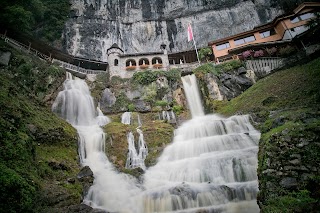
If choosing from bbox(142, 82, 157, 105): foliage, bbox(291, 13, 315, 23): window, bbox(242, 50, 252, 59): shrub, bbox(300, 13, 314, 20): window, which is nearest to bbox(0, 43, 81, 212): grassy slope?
bbox(142, 82, 157, 105): foliage

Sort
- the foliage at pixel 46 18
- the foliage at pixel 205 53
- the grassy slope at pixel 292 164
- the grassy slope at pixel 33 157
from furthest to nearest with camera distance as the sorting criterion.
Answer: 1. the foliage at pixel 205 53
2. the foliage at pixel 46 18
3. the grassy slope at pixel 33 157
4. the grassy slope at pixel 292 164

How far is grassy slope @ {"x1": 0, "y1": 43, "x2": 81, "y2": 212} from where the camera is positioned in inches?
360

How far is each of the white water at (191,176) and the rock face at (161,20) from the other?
1079 inches

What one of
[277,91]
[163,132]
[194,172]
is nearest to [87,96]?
[163,132]

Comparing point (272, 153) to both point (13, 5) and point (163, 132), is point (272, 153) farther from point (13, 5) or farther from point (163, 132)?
point (13, 5)

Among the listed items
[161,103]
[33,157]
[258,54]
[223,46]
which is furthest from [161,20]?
[33,157]

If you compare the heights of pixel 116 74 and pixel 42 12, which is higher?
pixel 42 12

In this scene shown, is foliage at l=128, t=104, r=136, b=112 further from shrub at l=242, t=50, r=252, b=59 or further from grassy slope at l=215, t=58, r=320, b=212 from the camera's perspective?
shrub at l=242, t=50, r=252, b=59

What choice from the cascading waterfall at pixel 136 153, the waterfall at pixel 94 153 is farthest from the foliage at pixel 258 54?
the waterfall at pixel 94 153

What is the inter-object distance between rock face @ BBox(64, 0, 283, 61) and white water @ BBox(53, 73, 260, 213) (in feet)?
89.9

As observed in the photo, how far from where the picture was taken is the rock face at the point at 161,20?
142 feet

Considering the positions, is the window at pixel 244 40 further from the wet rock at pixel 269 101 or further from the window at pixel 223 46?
the wet rock at pixel 269 101

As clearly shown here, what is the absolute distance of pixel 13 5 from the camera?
27.4m

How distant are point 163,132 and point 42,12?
1139 inches
